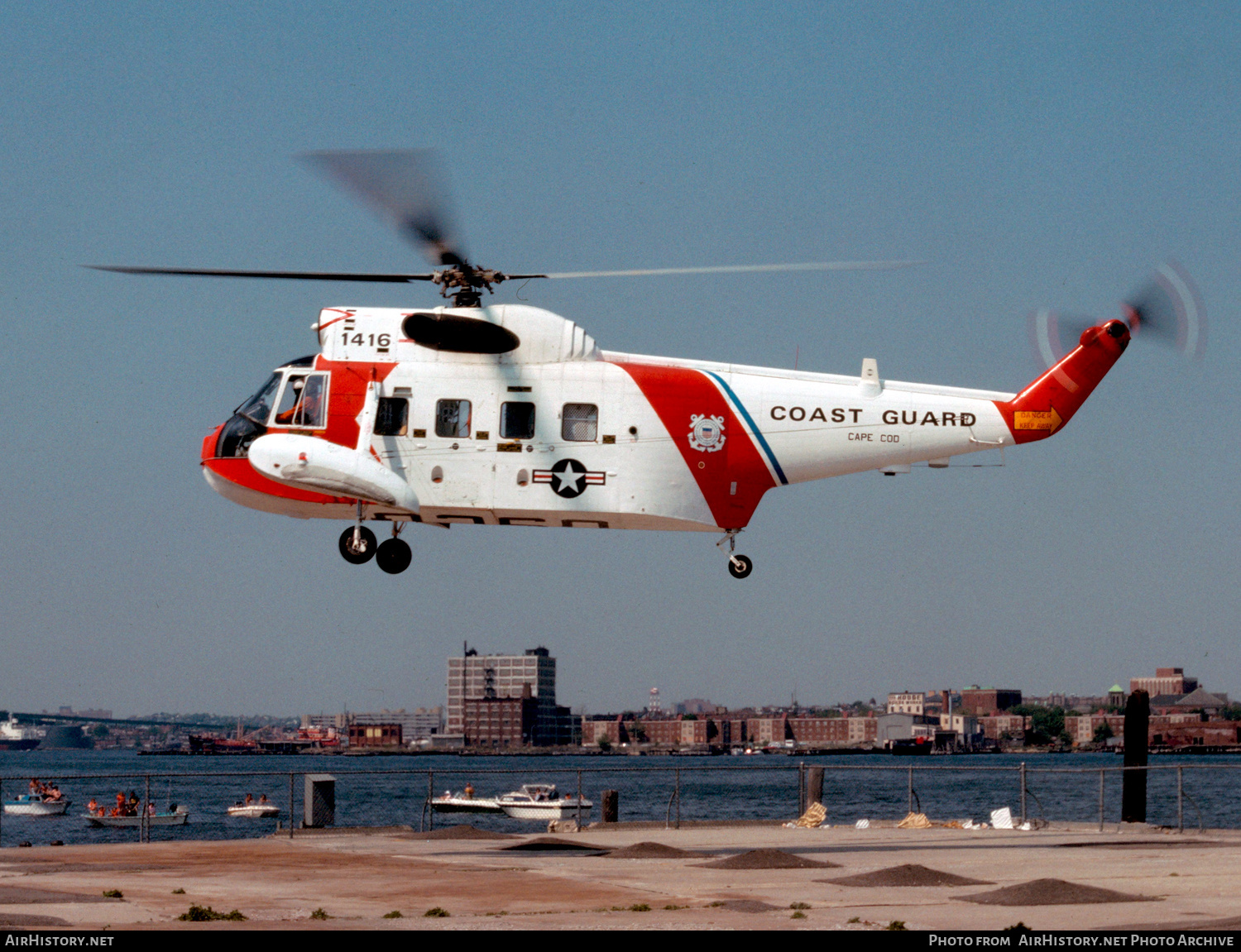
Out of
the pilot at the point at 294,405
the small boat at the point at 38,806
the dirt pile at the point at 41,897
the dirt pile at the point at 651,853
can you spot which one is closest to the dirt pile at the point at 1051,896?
the dirt pile at the point at 651,853

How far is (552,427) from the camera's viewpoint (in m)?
21.2

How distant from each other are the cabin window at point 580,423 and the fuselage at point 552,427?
0.09ft

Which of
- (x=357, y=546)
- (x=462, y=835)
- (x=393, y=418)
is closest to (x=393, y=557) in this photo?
(x=357, y=546)

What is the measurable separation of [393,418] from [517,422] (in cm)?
181

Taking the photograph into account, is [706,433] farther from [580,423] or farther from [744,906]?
[744,906]

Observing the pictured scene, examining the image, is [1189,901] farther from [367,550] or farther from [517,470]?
[367,550]

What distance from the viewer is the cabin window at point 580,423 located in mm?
21250

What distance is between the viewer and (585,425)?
838 inches

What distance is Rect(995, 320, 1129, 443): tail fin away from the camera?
22000 mm

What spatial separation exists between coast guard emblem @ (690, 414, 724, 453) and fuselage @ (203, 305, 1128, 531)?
2 centimetres

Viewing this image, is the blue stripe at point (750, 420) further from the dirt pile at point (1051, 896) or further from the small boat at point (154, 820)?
the small boat at point (154, 820)

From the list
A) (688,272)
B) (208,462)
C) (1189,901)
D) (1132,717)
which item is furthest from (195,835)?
(1189,901)

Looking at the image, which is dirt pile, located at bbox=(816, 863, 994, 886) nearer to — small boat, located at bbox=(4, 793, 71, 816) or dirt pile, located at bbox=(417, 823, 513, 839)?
dirt pile, located at bbox=(417, 823, 513, 839)

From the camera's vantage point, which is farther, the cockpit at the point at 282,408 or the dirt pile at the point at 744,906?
the cockpit at the point at 282,408
